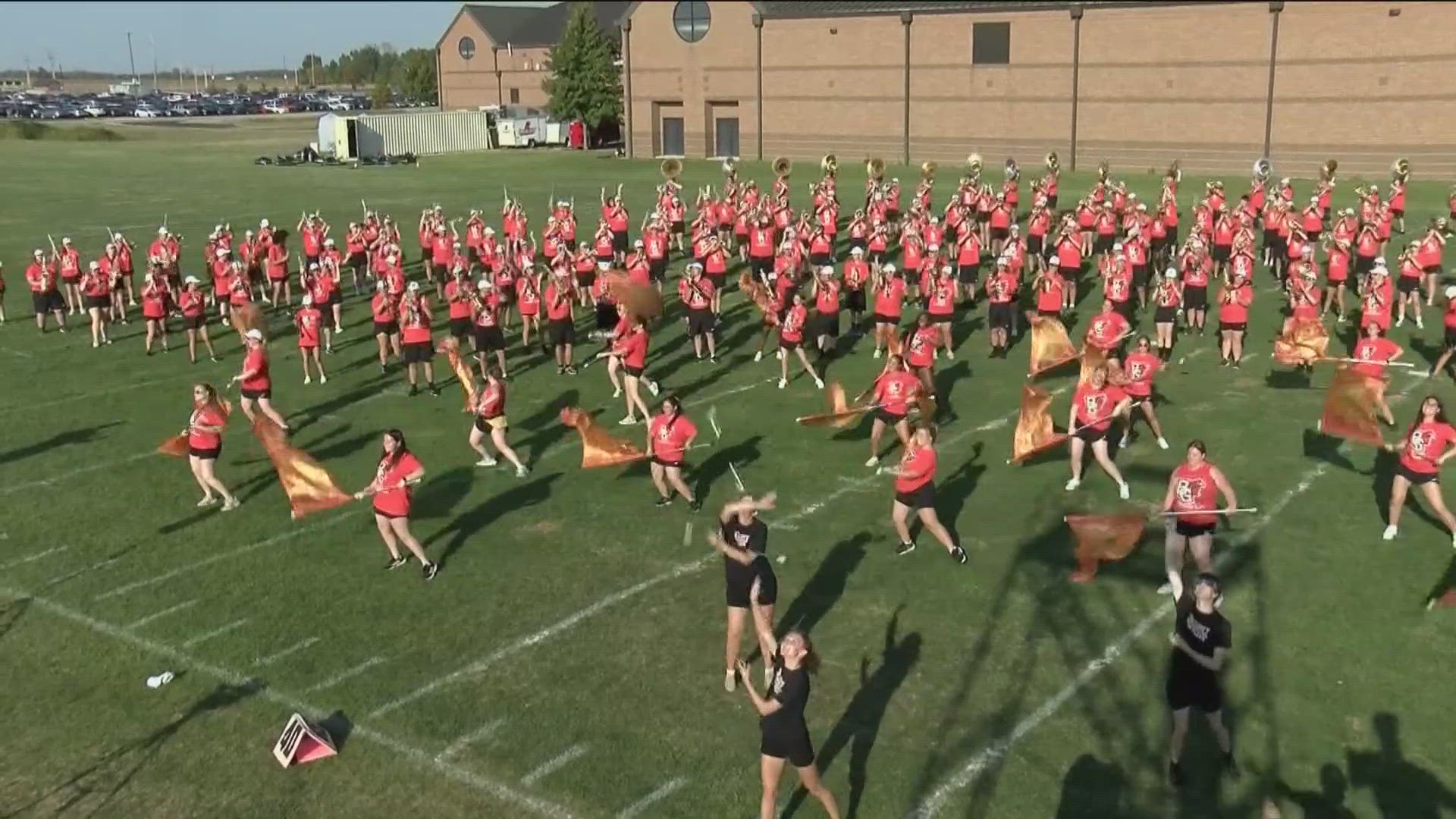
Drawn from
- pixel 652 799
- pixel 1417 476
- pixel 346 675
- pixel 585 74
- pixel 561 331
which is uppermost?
pixel 585 74

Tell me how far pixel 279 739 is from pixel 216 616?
8.55 ft

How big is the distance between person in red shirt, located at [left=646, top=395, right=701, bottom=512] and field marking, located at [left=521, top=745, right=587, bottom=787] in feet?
14.1

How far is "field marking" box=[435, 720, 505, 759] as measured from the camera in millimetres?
8344

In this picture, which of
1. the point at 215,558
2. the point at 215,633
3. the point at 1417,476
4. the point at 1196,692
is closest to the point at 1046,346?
the point at 1417,476

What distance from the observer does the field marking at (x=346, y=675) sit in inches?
365

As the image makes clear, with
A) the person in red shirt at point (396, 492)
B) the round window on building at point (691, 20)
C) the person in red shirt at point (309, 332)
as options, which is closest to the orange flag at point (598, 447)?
the person in red shirt at point (396, 492)

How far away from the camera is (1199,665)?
755 centimetres

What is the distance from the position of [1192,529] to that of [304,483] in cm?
843

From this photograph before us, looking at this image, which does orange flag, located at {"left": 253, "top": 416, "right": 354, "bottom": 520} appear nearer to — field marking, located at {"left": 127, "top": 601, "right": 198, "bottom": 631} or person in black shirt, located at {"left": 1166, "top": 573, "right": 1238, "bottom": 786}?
field marking, located at {"left": 127, "top": 601, "right": 198, "bottom": 631}

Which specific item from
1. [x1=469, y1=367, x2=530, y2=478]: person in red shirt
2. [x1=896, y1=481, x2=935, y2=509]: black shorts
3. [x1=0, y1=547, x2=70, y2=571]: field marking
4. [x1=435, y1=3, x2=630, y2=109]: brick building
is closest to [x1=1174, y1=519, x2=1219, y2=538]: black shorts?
[x1=896, y1=481, x2=935, y2=509]: black shorts

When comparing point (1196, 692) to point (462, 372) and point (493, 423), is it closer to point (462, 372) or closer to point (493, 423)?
point (493, 423)

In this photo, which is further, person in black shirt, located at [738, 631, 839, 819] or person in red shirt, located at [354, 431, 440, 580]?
person in red shirt, located at [354, 431, 440, 580]

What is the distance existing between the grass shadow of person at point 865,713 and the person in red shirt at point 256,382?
8.88 metres

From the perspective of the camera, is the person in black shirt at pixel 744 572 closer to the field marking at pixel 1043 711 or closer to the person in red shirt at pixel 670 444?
the field marking at pixel 1043 711
